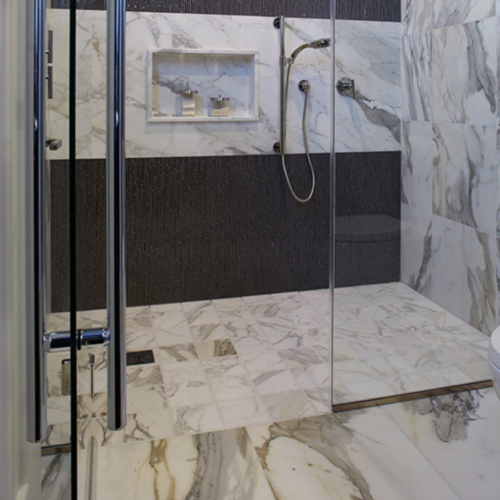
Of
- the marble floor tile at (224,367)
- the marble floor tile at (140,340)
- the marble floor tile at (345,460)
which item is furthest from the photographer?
the marble floor tile at (140,340)

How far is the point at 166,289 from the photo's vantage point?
11.3 ft

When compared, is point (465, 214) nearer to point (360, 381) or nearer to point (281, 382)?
point (360, 381)

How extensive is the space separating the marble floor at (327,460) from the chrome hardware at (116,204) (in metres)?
1.12

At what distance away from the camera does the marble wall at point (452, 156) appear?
2119 millimetres

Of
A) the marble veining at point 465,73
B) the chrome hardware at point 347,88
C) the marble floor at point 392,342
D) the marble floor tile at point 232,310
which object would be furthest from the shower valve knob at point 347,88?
the marble floor tile at point 232,310

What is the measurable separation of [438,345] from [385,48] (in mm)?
1142

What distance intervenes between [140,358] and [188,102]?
1438 mm

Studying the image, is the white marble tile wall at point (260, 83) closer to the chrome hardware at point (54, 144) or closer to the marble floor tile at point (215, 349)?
the marble floor tile at point (215, 349)

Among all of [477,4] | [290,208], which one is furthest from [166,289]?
[477,4]

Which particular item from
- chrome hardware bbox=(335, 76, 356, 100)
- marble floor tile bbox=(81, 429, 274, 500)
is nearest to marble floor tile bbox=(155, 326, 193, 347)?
marble floor tile bbox=(81, 429, 274, 500)

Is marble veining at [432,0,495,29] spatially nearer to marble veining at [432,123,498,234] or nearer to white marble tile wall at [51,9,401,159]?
marble veining at [432,123,498,234]

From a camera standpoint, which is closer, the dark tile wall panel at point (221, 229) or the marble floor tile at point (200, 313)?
the marble floor tile at point (200, 313)

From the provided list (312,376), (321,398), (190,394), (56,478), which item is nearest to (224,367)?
(190,394)

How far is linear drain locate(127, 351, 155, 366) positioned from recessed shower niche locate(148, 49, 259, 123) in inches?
49.9
